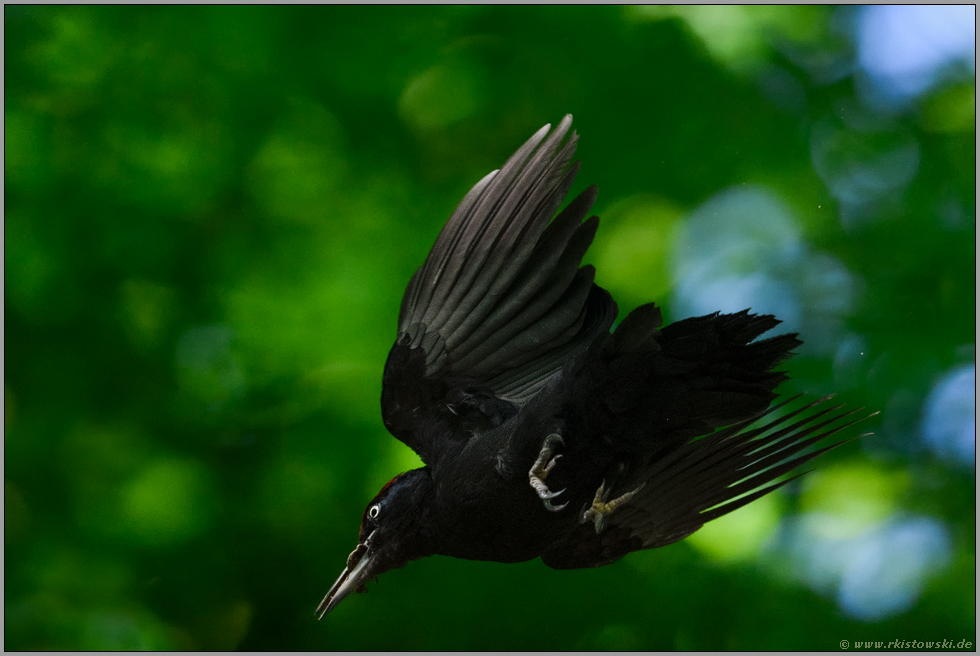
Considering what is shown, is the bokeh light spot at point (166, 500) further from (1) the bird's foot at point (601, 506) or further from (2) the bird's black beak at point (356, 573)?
(1) the bird's foot at point (601, 506)

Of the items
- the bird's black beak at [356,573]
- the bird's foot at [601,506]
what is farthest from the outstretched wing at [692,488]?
the bird's black beak at [356,573]

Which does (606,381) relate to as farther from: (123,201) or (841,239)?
(123,201)

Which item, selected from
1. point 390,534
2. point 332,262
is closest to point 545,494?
point 390,534

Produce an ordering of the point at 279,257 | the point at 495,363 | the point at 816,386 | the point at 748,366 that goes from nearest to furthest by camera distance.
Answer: the point at 748,366, the point at 495,363, the point at 816,386, the point at 279,257

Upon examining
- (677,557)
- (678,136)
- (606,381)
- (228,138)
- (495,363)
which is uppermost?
(228,138)

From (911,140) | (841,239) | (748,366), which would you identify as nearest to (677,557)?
(841,239)

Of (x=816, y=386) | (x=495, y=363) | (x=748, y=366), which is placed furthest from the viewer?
(x=816, y=386)

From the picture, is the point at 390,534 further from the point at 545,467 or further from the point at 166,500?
the point at 166,500

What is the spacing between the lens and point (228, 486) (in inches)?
127

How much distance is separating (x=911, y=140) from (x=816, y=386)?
3.63ft

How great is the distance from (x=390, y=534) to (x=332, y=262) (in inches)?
53.9

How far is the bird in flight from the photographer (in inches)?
71.4

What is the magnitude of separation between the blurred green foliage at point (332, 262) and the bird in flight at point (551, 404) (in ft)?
2.90

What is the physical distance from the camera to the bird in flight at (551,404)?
181cm
